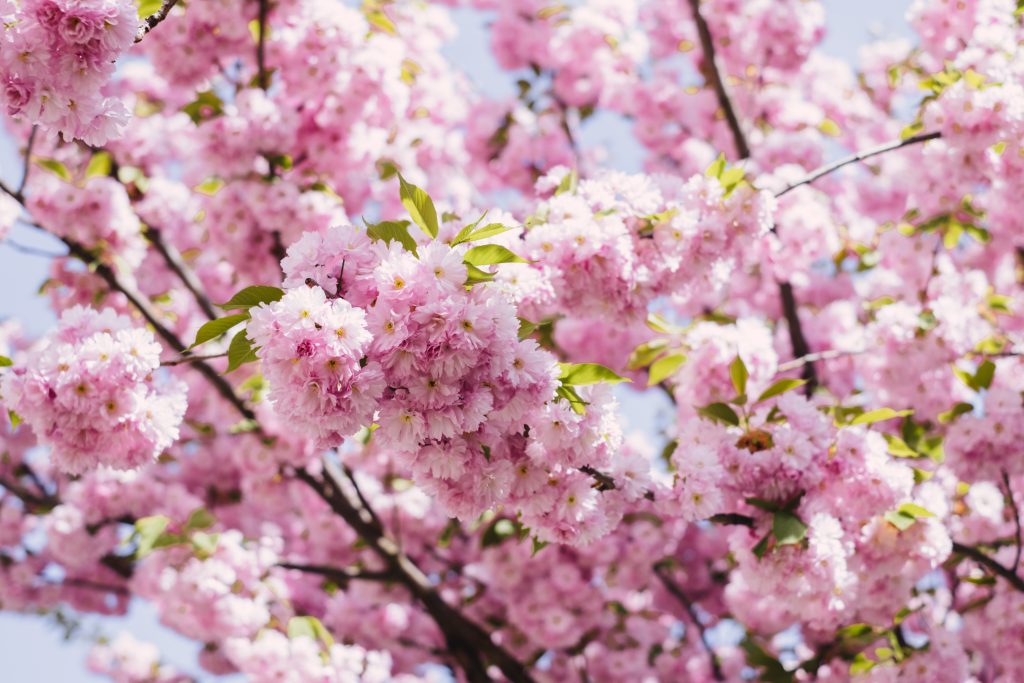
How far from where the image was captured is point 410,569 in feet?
15.9

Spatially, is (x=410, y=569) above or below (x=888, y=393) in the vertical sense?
above

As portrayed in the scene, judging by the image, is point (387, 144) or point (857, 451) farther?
point (387, 144)

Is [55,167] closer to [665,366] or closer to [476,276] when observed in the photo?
[665,366]

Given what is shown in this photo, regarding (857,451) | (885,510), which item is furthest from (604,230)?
(885,510)

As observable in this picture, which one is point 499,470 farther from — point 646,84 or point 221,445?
point 646,84

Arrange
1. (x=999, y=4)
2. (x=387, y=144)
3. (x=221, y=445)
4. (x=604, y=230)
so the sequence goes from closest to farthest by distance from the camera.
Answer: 1. (x=604, y=230)
2. (x=999, y=4)
3. (x=387, y=144)
4. (x=221, y=445)

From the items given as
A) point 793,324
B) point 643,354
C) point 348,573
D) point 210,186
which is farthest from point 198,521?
point 793,324

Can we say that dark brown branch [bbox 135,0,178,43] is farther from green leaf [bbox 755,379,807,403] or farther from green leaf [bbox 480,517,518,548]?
green leaf [bbox 480,517,518,548]

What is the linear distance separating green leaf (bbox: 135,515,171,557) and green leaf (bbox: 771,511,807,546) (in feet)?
10.2

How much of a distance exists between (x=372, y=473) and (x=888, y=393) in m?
3.36

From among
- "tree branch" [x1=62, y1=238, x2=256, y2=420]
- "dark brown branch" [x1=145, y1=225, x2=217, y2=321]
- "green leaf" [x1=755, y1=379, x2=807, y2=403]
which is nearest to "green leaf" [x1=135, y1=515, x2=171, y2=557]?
"tree branch" [x1=62, y1=238, x2=256, y2=420]

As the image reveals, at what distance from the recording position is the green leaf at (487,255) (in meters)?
2.25

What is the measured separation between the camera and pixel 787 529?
115 inches

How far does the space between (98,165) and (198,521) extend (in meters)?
2.06
